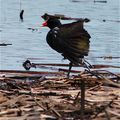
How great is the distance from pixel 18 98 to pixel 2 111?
643 millimetres

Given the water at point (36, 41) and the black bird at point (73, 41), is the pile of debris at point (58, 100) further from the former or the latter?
the water at point (36, 41)

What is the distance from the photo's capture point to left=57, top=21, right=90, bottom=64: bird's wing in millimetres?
11906

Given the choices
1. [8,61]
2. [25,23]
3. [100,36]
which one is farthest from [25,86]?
[25,23]

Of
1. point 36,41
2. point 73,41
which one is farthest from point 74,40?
point 36,41

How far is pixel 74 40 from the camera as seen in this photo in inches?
475

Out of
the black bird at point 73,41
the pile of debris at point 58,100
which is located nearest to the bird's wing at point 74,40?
the black bird at point 73,41

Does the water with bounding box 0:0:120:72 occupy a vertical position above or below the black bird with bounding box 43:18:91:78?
below

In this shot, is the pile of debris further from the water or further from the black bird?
the water

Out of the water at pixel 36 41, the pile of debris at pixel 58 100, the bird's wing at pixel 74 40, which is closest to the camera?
the pile of debris at pixel 58 100

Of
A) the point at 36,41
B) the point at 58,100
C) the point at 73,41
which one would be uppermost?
the point at 73,41

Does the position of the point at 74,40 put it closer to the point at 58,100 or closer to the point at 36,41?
the point at 58,100

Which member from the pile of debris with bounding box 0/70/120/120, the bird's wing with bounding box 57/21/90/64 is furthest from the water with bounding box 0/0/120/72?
the pile of debris with bounding box 0/70/120/120

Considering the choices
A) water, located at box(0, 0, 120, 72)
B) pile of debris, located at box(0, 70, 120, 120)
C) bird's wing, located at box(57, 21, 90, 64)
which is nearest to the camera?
pile of debris, located at box(0, 70, 120, 120)

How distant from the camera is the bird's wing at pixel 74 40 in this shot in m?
11.9
